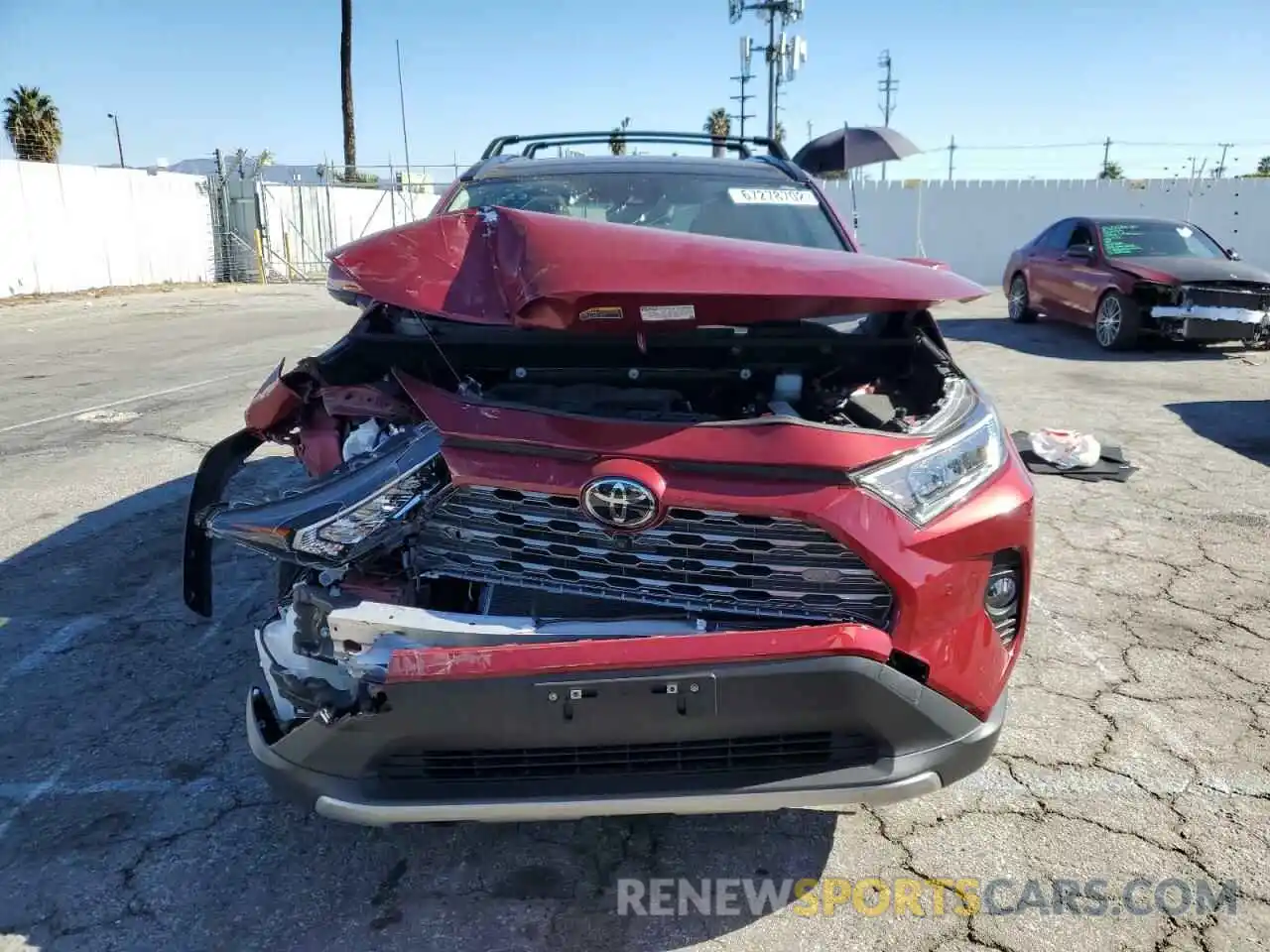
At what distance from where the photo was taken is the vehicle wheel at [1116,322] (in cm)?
1056

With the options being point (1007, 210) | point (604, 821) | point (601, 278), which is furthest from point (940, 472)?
point (1007, 210)

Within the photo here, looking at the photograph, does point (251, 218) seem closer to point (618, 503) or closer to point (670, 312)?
point (670, 312)

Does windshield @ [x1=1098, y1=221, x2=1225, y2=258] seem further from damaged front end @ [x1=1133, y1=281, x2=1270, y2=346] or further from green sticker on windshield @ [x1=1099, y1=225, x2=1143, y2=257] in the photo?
damaged front end @ [x1=1133, y1=281, x2=1270, y2=346]

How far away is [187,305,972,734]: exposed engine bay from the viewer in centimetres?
209

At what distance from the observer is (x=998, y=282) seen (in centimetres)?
2130

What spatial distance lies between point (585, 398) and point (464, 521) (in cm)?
62

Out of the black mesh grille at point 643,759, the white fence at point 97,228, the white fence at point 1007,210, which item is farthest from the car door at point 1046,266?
the white fence at point 97,228

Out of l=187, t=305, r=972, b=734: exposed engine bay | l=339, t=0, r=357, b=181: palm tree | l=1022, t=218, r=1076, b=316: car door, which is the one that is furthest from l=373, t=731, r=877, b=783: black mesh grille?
l=339, t=0, r=357, b=181: palm tree

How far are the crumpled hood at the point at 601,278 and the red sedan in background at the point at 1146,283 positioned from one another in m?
9.26

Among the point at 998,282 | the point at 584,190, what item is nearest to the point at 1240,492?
the point at 584,190

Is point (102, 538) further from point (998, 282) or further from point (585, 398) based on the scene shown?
point (998, 282)

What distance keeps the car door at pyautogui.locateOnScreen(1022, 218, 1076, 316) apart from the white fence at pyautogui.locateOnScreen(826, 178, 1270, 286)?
753 cm

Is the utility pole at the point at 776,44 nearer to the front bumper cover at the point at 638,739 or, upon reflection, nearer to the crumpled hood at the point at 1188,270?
the crumpled hood at the point at 1188,270

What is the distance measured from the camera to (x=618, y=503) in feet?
6.73
